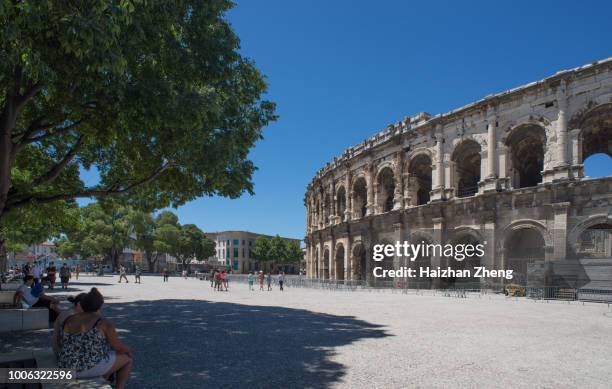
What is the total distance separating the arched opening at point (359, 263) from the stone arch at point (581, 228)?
16.2 metres

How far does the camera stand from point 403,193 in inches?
1233

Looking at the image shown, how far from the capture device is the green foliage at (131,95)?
5.68m

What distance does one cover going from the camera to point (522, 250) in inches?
1038

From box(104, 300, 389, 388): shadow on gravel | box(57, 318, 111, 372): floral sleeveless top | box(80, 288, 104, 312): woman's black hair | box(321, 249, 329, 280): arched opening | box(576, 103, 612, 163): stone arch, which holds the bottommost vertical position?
box(321, 249, 329, 280): arched opening

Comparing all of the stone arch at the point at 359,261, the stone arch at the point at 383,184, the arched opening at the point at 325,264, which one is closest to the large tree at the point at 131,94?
the stone arch at the point at 383,184

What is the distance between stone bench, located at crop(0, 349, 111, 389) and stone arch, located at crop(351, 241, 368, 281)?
31.2 m

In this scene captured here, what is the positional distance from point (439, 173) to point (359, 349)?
75.2 ft

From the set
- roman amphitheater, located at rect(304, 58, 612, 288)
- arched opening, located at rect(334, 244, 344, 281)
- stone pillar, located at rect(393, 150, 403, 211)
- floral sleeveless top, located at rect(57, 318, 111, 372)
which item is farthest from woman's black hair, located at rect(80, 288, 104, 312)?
arched opening, located at rect(334, 244, 344, 281)

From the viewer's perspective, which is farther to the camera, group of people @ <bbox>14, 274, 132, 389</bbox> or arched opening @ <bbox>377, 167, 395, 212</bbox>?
arched opening @ <bbox>377, 167, 395, 212</bbox>

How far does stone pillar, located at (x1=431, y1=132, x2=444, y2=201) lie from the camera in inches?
1123

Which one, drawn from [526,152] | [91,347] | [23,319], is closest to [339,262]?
[526,152]

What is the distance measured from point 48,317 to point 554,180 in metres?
24.3

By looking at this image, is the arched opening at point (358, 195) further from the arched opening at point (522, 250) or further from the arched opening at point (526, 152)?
the arched opening at point (522, 250)

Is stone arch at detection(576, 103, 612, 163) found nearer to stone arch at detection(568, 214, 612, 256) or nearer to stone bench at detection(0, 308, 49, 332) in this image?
stone arch at detection(568, 214, 612, 256)
